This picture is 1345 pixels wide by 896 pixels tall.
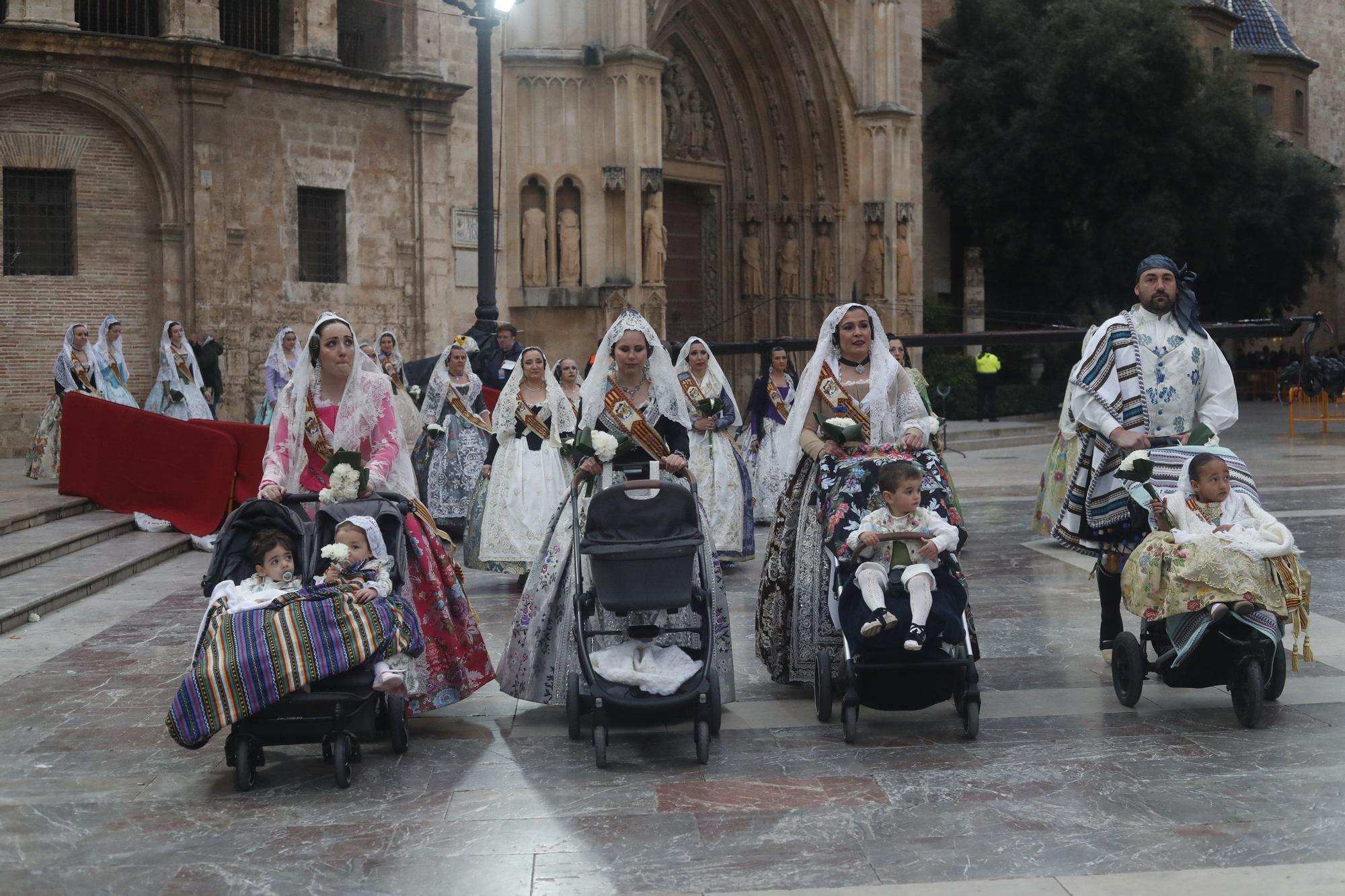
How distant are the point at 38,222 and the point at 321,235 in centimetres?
382

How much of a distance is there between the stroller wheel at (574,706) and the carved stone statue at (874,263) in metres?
25.3

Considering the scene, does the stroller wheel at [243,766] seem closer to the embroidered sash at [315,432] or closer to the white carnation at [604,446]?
the embroidered sash at [315,432]

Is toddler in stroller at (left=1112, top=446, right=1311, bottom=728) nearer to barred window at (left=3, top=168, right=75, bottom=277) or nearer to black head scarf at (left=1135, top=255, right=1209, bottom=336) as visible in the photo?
black head scarf at (left=1135, top=255, right=1209, bottom=336)

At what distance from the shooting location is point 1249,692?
21.0 ft

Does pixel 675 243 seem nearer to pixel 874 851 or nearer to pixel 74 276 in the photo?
pixel 74 276

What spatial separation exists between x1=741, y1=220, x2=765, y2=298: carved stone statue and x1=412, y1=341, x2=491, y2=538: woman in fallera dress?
17.4 m

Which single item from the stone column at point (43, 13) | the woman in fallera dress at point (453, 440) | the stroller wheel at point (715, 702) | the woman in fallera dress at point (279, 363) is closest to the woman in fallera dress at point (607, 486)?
the stroller wheel at point (715, 702)

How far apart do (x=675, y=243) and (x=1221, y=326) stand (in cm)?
1788

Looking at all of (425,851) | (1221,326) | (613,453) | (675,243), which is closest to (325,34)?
(675,243)

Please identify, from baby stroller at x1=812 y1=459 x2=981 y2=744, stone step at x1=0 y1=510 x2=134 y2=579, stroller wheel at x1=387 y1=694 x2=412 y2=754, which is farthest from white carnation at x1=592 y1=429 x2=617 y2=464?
stone step at x1=0 y1=510 x2=134 y2=579

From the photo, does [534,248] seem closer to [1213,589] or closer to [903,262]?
[903,262]

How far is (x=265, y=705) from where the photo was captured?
5750 millimetres

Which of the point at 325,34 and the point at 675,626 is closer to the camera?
the point at 675,626

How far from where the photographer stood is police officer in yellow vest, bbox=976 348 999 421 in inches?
1207
